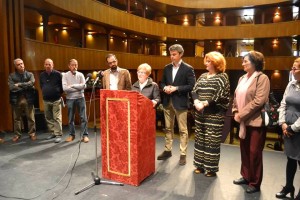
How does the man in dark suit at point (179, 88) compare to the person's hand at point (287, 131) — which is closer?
the person's hand at point (287, 131)

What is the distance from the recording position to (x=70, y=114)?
5070 millimetres

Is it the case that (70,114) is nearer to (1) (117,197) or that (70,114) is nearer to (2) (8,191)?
(2) (8,191)

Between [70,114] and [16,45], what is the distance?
2.37m

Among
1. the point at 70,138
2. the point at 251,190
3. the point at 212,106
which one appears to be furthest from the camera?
the point at 70,138

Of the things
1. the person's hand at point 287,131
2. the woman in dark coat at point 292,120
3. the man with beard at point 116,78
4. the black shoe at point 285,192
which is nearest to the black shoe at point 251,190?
the black shoe at point 285,192

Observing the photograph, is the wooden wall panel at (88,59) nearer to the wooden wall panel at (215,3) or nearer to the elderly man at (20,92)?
the elderly man at (20,92)

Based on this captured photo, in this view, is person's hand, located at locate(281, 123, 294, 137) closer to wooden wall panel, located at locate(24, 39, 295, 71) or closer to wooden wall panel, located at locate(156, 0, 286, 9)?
wooden wall panel, located at locate(24, 39, 295, 71)

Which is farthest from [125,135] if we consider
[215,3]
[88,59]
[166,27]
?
[215,3]

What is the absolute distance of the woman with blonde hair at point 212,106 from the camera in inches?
124

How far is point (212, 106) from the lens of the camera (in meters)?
3.18

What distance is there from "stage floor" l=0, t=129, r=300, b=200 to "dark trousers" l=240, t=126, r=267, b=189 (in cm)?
17

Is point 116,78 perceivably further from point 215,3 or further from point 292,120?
point 215,3

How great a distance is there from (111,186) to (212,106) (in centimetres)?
148

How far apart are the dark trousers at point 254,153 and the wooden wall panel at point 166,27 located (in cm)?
857
